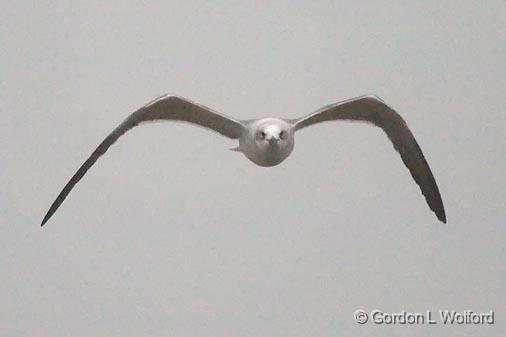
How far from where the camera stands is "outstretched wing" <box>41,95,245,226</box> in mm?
9820

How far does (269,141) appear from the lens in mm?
9531

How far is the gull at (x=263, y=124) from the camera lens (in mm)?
9641

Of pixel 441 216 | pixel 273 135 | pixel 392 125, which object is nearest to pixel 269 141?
pixel 273 135

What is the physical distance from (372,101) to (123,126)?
2218 mm

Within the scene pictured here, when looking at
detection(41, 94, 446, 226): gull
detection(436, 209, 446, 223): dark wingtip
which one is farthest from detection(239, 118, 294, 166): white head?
detection(436, 209, 446, 223): dark wingtip

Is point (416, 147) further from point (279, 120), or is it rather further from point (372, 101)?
point (279, 120)

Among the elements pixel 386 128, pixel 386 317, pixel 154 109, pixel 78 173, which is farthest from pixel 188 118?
pixel 386 317

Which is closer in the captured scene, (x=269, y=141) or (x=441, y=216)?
(x=269, y=141)

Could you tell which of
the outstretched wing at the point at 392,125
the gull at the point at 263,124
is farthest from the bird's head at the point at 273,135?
the outstretched wing at the point at 392,125

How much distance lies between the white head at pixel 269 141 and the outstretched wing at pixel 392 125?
230mm

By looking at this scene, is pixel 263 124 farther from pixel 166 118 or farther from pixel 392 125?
pixel 392 125

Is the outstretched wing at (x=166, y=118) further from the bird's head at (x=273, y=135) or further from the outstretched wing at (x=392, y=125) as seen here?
the outstretched wing at (x=392, y=125)

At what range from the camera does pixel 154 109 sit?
9.88 metres

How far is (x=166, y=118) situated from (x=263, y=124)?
97 cm
